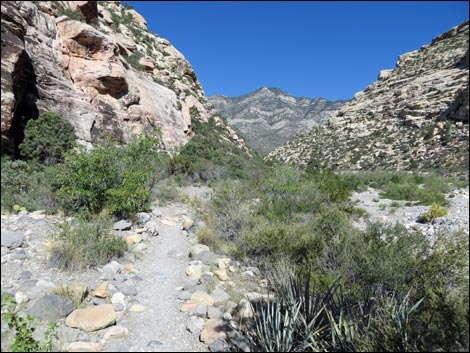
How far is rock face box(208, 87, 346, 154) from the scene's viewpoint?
78.0 metres

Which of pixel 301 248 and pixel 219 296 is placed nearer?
pixel 219 296

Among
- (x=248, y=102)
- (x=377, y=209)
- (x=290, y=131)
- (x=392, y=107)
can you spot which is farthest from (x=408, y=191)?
(x=248, y=102)

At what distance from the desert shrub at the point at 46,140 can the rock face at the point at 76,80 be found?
1.27 ft

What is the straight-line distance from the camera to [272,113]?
97.1m

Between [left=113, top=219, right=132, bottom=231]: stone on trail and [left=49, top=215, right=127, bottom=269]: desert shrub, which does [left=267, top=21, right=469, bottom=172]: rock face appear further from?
[left=49, top=215, right=127, bottom=269]: desert shrub

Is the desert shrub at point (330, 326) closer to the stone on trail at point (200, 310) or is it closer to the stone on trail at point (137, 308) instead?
the stone on trail at point (200, 310)

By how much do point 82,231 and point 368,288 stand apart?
4.69 meters

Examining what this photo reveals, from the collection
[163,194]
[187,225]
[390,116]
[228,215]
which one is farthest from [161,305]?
[390,116]

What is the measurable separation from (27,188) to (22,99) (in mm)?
6278

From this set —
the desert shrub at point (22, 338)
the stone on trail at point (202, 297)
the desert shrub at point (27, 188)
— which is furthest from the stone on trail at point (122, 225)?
the desert shrub at point (22, 338)

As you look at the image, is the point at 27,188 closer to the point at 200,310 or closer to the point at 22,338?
the point at 22,338

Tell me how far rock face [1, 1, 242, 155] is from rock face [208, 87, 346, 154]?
47.9 m

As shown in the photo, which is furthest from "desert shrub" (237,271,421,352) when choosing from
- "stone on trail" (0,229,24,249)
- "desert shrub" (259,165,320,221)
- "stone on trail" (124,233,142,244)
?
"desert shrub" (259,165,320,221)

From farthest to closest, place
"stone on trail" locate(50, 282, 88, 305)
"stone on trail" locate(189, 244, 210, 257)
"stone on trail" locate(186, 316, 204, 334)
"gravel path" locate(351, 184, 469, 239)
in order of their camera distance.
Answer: "gravel path" locate(351, 184, 469, 239), "stone on trail" locate(189, 244, 210, 257), "stone on trail" locate(50, 282, 88, 305), "stone on trail" locate(186, 316, 204, 334)
